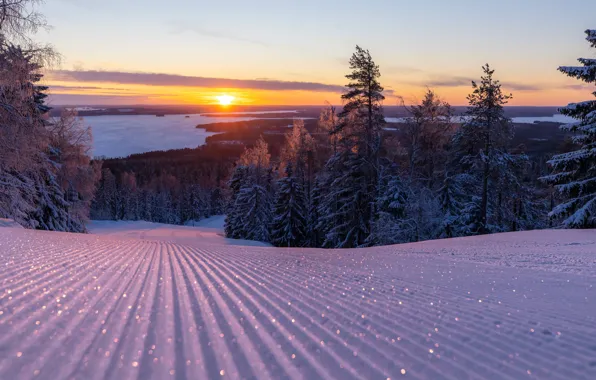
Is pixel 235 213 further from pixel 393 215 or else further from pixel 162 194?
pixel 162 194

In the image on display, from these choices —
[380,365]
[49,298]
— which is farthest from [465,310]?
[49,298]

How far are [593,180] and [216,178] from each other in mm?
83083

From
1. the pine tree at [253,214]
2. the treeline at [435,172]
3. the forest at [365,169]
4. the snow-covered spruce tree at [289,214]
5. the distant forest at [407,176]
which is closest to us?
the forest at [365,169]

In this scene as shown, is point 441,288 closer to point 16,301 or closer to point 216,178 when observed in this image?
point 16,301

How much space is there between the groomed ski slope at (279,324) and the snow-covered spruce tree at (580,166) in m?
12.3

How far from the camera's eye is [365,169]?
23.3m

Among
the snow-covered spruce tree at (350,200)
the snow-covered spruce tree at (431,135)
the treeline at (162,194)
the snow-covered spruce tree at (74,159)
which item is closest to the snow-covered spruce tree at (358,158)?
the snow-covered spruce tree at (350,200)

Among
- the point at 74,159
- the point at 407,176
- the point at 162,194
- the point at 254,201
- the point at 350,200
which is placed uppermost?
the point at 74,159

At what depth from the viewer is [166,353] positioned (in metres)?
2.49

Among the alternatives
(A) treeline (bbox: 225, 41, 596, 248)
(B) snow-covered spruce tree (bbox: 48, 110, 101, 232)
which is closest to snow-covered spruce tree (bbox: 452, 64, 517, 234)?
(A) treeline (bbox: 225, 41, 596, 248)

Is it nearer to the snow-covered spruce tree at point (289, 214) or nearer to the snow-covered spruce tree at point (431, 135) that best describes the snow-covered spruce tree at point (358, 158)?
the snow-covered spruce tree at point (431, 135)

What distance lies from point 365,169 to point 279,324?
67.7 feet

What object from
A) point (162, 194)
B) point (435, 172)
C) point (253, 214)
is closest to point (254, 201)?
point (253, 214)

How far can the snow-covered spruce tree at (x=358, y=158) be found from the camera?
2228 centimetres
